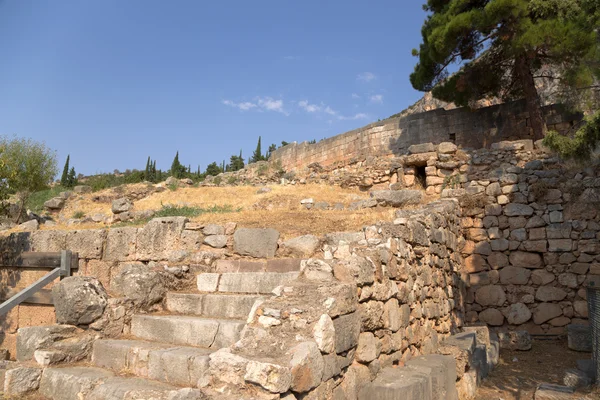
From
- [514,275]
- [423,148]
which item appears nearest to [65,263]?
[514,275]

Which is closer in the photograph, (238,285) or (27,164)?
(238,285)

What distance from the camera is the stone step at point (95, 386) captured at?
3.55 m

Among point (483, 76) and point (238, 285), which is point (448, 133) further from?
point (238, 285)

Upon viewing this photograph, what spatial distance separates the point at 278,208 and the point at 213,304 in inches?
290

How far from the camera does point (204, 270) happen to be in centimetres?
616

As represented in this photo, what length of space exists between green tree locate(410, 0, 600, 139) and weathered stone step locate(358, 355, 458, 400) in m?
9.86

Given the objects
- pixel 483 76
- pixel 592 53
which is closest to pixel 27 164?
pixel 483 76

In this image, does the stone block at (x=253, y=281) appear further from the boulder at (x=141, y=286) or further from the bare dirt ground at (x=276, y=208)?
the bare dirt ground at (x=276, y=208)

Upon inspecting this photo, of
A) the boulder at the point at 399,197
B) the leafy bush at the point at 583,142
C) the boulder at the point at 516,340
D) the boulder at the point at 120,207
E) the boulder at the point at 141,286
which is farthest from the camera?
the boulder at the point at 120,207

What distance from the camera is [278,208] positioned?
12211 millimetres

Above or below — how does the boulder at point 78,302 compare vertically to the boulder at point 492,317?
above

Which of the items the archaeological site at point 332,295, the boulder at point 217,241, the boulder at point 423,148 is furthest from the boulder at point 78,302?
the boulder at point 423,148

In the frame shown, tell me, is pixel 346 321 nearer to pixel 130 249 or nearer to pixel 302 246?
pixel 302 246

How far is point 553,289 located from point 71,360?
26.7ft
